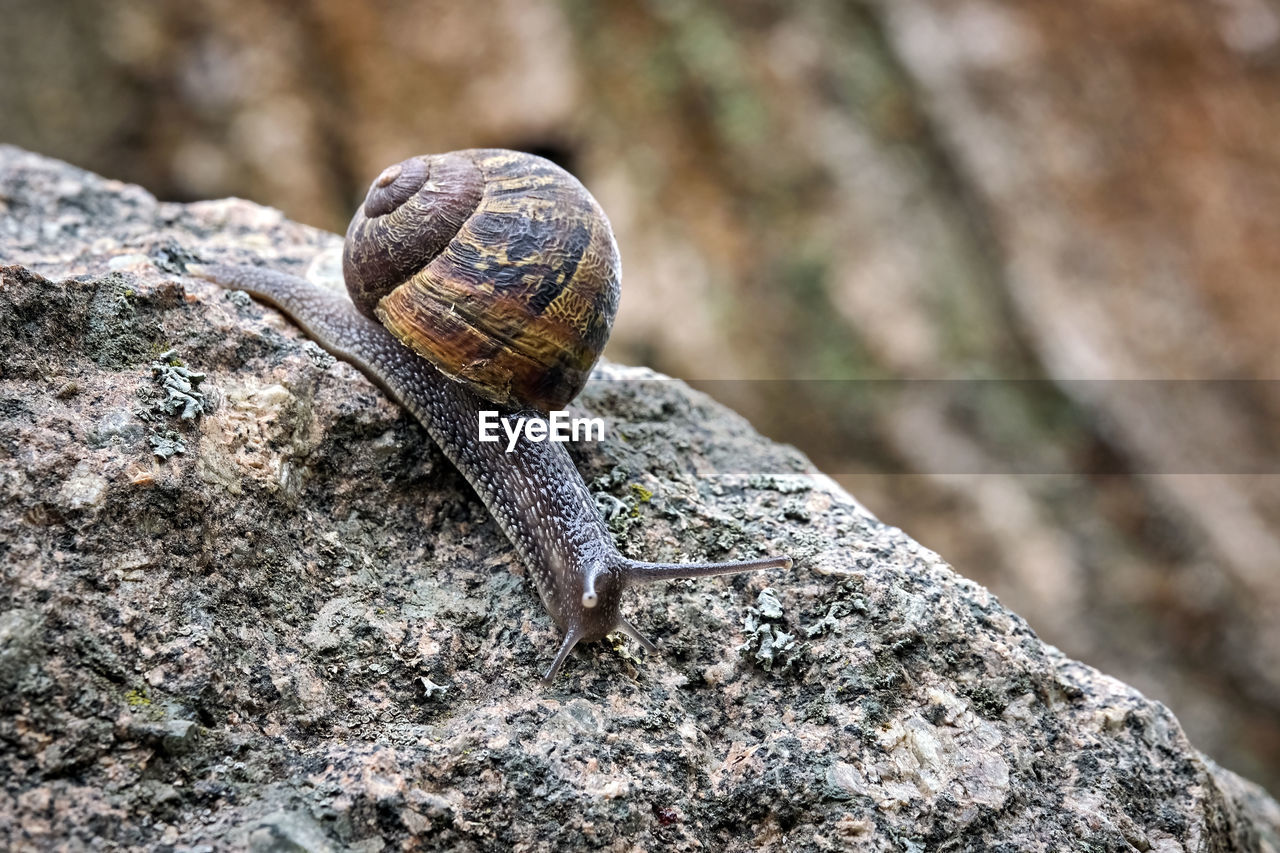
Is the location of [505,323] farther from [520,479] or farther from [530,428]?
[520,479]

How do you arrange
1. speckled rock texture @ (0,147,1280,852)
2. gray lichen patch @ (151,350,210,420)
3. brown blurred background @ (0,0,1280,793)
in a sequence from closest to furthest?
1. speckled rock texture @ (0,147,1280,852)
2. gray lichen patch @ (151,350,210,420)
3. brown blurred background @ (0,0,1280,793)

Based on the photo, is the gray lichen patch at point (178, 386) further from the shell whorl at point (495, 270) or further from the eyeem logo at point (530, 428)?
the eyeem logo at point (530, 428)

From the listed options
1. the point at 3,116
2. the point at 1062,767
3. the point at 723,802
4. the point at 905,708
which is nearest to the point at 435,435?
the point at 723,802

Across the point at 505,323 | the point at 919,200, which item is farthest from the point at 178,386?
the point at 919,200

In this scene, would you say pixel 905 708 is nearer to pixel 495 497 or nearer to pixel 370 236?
pixel 495 497

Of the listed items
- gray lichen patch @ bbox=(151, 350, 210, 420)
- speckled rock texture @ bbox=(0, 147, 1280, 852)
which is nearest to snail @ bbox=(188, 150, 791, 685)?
speckled rock texture @ bbox=(0, 147, 1280, 852)

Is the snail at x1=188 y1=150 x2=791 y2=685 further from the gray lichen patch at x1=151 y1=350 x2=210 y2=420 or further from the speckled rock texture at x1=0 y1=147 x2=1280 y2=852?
the gray lichen patch at x1=151 y1=350 x2=210 y2=420
